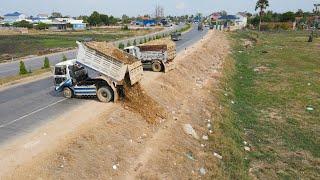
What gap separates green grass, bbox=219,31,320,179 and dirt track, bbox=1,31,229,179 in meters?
1.45

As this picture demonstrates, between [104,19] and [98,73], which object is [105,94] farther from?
[104,19]

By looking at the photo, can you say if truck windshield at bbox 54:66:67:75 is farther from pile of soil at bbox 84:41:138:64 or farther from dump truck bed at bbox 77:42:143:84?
pile of soil at bbox 84:41:138:64

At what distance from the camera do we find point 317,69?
37.7m

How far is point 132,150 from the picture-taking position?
14586 mm

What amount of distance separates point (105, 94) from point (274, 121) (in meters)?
8.99

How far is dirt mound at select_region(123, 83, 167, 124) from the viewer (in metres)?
18.2

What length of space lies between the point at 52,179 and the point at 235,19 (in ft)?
589

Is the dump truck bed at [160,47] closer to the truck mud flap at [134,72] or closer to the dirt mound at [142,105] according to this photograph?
the truck mud flap at [134,72]

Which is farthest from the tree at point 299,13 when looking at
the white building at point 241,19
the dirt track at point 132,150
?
the dirt track at point 132,150

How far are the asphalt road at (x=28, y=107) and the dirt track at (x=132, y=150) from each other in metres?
2.37

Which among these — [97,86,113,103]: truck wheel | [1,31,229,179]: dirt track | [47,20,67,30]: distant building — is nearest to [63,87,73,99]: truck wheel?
[97,86,113,103]: truck wheel

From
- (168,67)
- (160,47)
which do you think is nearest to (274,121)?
(168,67)

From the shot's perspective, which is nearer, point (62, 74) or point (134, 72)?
point (134, 72)

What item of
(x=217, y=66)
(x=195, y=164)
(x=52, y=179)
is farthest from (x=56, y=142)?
(x=217, y=66)
